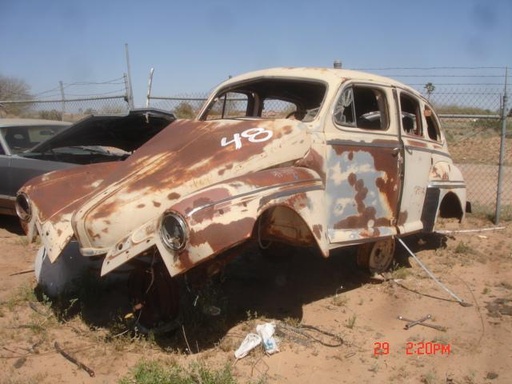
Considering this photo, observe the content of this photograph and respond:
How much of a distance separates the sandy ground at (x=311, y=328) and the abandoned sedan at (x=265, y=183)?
1.74 feet

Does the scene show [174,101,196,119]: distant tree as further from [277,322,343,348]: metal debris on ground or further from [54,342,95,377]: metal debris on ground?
[54,342,95,377]: metal debris on ground

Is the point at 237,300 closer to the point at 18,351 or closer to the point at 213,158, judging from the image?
the point at 213,158

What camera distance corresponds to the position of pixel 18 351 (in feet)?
12.0

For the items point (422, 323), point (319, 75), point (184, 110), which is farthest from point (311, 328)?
point (184, 110)

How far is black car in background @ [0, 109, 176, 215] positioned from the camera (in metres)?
5.97

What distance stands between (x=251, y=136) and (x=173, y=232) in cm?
124

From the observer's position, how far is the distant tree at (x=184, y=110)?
398 inches

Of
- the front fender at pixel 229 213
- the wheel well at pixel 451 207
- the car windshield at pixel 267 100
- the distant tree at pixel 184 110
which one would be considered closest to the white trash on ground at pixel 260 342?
the front fender at pixel 229 213

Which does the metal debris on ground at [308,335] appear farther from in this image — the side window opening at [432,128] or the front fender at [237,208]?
the side window opening at [432,128]

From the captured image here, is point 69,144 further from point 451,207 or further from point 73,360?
point 451,207

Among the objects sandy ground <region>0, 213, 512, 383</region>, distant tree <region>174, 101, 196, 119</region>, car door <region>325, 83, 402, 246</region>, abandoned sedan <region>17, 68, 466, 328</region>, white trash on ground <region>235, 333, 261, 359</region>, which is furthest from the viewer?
distant tree <region>174, 101, 196, 119</region>

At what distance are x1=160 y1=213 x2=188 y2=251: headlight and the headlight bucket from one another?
1.65 metres
